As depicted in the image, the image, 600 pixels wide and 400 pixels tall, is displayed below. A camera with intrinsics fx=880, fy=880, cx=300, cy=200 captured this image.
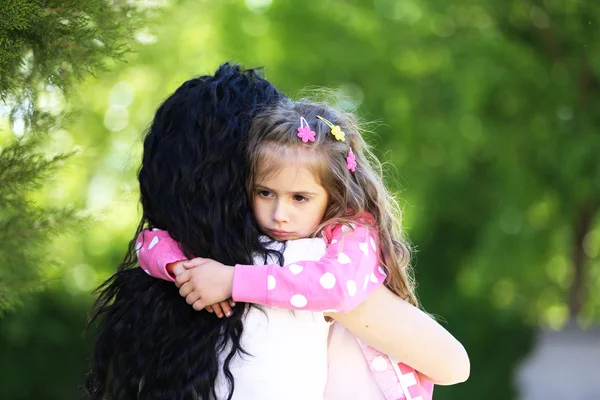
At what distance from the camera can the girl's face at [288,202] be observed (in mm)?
2430

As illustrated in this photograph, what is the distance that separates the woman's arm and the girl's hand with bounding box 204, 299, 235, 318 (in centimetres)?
30

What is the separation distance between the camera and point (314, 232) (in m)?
2.51

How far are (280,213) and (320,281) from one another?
236 mm

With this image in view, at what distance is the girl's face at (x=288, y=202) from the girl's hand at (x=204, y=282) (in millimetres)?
211

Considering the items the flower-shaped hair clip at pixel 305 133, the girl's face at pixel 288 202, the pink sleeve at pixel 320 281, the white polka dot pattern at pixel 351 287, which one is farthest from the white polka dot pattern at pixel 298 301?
the flower-shaped hair clip at pixel 305 133

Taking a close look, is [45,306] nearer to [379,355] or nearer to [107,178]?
[379,355]

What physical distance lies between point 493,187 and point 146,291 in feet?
28.6

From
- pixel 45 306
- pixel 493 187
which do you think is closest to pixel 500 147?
pixel 493 187

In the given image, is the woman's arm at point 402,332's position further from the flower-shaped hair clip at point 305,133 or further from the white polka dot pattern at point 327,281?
the flower-shaped hair clip at point 305,133

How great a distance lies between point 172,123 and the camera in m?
2.32

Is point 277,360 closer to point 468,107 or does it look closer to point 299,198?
point 299,198

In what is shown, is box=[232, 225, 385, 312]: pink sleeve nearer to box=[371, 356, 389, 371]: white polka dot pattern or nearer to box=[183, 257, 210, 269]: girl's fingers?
box=[183, 257, 210, 269]: girl's fingers

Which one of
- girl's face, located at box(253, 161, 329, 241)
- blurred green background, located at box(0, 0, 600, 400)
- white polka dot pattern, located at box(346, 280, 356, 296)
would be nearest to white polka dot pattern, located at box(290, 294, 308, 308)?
white polka dot pattern, located at box(346, 280, 356, 296)

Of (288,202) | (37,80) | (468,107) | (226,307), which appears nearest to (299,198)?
(288,202)
